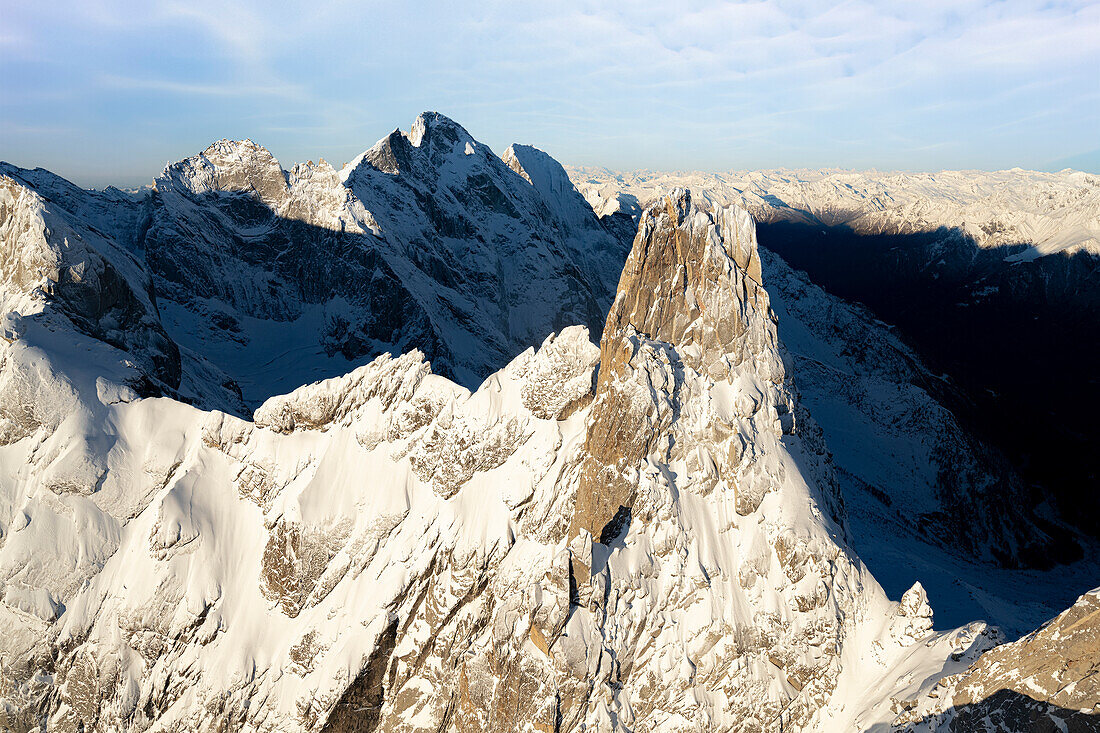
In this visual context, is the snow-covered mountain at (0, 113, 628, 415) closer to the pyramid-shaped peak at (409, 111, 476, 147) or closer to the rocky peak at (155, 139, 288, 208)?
the rocky peak at (155, 139, 288, 208)

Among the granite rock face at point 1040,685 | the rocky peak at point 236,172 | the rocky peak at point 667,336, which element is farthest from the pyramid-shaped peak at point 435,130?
the granite rock face at point 1040,685

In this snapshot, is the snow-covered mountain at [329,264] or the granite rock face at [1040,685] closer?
the granite rock face at [1040,685]

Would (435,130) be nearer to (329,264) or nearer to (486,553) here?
(329,264)

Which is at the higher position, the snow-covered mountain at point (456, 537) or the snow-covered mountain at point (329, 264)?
the snow-covered mountain at point (329, 264)

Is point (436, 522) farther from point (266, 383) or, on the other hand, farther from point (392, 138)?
point (392, 138)

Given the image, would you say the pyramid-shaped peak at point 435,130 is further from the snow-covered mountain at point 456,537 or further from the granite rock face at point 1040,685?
the granite rock face at point 1040,685

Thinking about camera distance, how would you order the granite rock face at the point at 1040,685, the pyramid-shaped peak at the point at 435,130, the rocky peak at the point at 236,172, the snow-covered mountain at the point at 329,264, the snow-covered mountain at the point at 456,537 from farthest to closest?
1. the pyramid-shaped peak at the point at 435,130
2. the rocky peak at the point at 236,172
3. the snow-covered mountain at the point at 329,264
4. the snow-covered mountain at the point at 456,537
5. the granite rock face at the point at 1040,685

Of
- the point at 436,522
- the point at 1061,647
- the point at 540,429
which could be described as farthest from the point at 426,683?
the point at 1061,647

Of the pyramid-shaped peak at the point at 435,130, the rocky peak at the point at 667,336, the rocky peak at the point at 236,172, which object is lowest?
the rocky peak at the point at 667,336
